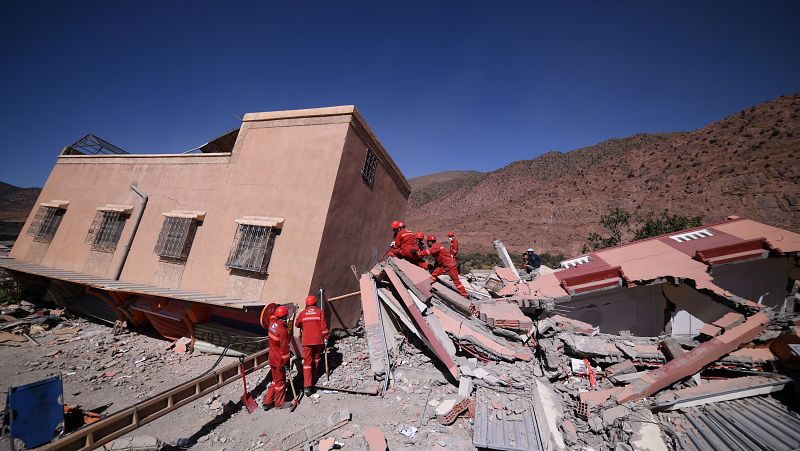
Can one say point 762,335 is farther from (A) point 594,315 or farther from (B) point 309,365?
(B) point 309,365

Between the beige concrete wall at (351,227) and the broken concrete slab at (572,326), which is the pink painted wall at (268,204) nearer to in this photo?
the beige concrete wall at (351,227)

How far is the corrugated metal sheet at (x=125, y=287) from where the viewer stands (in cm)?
665

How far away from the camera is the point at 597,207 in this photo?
121ft

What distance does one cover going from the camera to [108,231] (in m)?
9.65

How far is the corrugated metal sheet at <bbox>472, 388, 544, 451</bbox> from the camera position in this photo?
3740 millimetres

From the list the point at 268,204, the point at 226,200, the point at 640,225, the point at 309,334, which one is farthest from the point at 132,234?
the point at 640,225

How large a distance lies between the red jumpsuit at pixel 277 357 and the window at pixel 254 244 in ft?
7.83

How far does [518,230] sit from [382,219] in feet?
104

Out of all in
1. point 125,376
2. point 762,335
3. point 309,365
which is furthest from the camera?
point 125,376

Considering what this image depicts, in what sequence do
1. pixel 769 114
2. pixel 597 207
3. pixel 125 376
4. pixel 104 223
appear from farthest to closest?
1. pixel 597 207
2. pixel 769 114
3. pixel 104 223
4. pixel 125 376

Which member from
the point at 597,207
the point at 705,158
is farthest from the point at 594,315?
the point at 705,158

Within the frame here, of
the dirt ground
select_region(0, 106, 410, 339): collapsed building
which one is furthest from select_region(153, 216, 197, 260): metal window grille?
the dirt ground

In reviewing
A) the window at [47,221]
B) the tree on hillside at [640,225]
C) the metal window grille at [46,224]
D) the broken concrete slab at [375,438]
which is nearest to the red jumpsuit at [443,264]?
the broken concrete slab at [375,438]

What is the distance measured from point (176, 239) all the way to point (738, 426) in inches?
448
